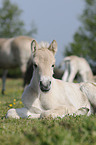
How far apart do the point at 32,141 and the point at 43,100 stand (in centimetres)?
221

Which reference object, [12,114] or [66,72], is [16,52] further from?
[12,114]

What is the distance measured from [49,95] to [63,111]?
1.53ft

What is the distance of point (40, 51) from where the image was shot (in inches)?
168

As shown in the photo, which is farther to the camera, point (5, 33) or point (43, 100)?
point (5, 33)

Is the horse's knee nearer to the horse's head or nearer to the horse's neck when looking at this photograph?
the horse's neck

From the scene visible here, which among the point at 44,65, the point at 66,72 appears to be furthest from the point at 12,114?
the point at 66,72

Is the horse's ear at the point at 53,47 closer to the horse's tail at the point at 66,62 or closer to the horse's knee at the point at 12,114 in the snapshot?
the horse's knee at the point at 12,114

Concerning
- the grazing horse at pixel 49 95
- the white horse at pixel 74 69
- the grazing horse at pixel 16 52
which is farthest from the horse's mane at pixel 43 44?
the white horse at pixel 74 69

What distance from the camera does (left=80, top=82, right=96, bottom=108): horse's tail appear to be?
15.9 feet

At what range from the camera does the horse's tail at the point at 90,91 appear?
484 cm

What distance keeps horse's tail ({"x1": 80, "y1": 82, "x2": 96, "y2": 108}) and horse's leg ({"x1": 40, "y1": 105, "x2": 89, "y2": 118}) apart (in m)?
0.33

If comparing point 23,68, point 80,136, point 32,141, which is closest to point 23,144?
point 32,141

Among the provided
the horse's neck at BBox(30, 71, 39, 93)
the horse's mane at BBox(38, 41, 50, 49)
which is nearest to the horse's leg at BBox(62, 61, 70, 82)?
the horse's mane at BBox(38, 41, 50, 49)

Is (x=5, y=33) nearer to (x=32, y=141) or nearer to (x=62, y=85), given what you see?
(x=62, y=85)
